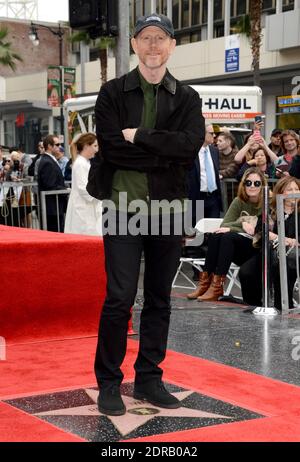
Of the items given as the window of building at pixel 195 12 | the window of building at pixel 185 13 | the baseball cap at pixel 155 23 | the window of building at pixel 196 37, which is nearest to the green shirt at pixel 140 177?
the baseball cap at pixel 155 23

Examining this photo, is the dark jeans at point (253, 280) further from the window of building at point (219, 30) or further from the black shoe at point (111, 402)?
the window of building at point (219, 30)

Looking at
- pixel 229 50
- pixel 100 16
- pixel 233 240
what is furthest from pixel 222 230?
pixel 229 50

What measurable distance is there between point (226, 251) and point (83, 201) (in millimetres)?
1675

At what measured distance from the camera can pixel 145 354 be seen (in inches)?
173

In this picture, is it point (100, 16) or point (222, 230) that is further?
point (222, 230)

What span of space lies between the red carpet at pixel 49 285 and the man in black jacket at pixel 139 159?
199cm

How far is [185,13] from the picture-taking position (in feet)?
114

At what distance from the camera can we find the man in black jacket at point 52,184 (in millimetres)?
11203

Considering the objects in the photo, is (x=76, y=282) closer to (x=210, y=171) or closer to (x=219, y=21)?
(x=210, y=171)

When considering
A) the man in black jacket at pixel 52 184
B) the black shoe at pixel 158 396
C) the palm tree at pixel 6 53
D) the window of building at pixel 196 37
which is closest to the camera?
the black shoe at pixel 158 396

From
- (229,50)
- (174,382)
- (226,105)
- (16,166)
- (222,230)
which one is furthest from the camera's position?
(229,50)

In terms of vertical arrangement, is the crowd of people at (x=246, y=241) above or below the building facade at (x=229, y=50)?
below

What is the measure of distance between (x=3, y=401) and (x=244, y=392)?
4.69 ft

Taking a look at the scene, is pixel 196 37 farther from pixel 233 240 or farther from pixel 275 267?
pixel 275 267
